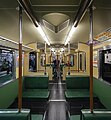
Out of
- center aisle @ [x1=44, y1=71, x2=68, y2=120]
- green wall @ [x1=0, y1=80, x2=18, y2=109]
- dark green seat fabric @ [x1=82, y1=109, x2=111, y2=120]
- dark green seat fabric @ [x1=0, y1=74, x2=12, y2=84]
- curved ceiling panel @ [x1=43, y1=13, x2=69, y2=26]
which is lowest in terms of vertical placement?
center aisle @ [x1=44, y1=71, x2=68, y2=120]

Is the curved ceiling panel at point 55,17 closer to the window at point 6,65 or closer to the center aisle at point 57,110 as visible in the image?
the window at point 6,65

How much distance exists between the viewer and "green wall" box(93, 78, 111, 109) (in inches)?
171

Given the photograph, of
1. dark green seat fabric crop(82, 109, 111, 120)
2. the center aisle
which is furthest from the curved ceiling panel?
the center aisle

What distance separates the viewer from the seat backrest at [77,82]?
6.11m

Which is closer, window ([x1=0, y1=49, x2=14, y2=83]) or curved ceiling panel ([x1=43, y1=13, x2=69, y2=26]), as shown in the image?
curved ceiling panel ([x1=43, y1=13, x2=69, y2=26])

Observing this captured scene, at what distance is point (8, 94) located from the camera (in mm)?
4621

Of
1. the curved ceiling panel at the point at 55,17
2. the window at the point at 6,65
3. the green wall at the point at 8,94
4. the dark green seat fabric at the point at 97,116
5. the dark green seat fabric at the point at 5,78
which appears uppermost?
the curved ceiling panel at the point at 55,17

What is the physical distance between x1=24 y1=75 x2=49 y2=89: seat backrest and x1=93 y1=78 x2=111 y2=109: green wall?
1.70 meters

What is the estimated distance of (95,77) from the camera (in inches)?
227

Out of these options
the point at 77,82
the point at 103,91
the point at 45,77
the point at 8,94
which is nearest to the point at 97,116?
the point at 103,91

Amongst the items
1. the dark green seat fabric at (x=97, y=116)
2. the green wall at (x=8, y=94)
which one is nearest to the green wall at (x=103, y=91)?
the dark green seat fabric at (x=97, y=116)

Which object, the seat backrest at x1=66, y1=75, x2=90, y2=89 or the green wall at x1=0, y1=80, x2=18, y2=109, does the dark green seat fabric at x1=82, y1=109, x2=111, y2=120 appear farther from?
the seat backrest at x1=66, y1=75, x2=90, y2=89

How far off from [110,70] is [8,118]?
311 cm

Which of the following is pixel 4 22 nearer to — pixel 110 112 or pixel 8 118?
pixel 8 118
